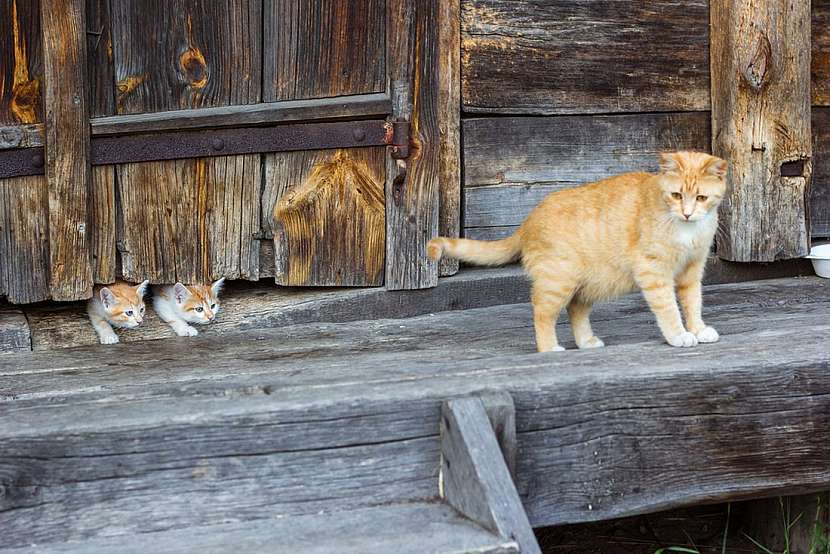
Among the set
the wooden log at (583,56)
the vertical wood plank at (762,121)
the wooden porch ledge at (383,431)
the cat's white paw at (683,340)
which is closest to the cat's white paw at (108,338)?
the wooden porch ledge at (383,431)

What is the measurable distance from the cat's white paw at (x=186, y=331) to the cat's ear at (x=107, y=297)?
306 mm

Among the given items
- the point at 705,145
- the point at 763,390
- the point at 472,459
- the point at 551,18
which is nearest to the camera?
the point at 472,459

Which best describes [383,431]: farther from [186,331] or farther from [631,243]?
[186,331]

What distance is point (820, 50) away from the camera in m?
4.46

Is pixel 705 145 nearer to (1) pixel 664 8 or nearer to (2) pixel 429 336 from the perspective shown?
(1) pixel 664 8

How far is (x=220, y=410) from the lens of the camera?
2.16m

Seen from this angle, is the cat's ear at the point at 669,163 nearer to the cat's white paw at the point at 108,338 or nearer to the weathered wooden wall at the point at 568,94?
the weathered wooden wall at the point at 568,94

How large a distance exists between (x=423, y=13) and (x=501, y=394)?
199 centimetres

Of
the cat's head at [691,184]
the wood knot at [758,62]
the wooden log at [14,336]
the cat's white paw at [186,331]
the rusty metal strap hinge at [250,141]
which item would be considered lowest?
the cat's white paw at [186,331]

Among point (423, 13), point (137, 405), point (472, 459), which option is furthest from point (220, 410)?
point (423, 13)

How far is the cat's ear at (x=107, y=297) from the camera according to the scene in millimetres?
3861

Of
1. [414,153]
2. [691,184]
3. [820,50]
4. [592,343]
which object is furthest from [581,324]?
[820,50]

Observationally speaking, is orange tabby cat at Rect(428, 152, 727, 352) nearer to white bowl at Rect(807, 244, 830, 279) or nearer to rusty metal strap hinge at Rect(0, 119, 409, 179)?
rusty metal strap hinge at Rect(0, 119, 409, 179)

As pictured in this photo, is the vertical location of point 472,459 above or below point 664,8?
below
